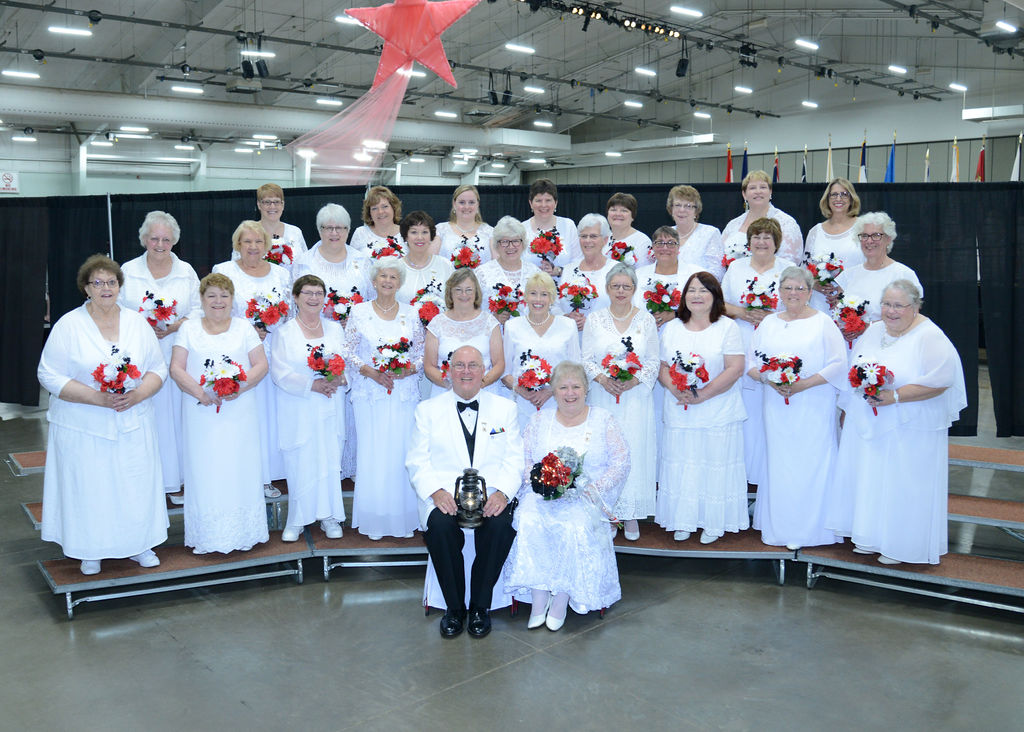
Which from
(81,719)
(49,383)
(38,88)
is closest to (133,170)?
(38,88)

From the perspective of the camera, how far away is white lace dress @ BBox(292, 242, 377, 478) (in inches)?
266

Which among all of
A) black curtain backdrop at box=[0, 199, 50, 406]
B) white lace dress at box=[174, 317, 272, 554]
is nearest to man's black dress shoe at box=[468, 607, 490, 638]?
white lace dress at box=[174, 317, 272, 554]

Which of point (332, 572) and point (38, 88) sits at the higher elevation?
point (38, 88)

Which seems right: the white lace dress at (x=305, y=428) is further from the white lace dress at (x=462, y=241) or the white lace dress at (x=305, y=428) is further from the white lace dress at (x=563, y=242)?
the white lace dress at (x=563, y=242)

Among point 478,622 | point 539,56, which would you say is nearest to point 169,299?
point 478,622

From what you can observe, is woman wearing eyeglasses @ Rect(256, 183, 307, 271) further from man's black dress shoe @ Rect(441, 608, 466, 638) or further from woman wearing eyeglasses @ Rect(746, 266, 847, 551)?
woman wearing eyeglasses @ Rect(746, 266, 847, 551)

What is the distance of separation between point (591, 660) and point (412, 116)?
84.1 feet

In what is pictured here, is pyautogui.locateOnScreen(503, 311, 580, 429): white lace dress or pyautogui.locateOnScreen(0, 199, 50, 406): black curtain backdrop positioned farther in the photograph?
pyautogui.locateOnScreen(0, 199, 50, 406): black curtain backdrop

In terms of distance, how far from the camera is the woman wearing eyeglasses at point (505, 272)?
644 cm

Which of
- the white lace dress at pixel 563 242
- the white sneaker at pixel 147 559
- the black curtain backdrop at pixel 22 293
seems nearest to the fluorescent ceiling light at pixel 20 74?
the black curtain backdrop at pixel 22 293

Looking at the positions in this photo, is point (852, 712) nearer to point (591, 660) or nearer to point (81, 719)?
point (591, 660)

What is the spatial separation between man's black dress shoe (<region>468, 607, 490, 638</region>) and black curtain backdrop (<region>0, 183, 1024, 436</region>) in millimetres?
4513

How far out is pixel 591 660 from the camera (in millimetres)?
4777

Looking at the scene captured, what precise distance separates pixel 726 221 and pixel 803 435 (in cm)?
348
